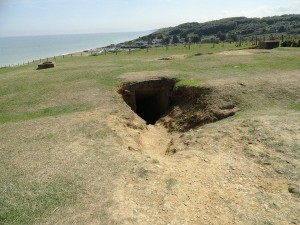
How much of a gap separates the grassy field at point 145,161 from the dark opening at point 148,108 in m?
3.20

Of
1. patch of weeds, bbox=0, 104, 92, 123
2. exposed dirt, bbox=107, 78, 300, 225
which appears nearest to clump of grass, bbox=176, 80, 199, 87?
exposed dirt, bbox=107, 78, 300, 225

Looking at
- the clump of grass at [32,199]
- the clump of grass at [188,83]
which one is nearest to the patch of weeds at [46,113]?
the clump of grass at [188,83]

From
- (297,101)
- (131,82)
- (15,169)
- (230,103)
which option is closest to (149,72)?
(131,82)

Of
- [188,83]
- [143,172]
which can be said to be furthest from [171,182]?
[188,83]

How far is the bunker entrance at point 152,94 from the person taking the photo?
22938 mm

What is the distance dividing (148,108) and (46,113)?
8.76m

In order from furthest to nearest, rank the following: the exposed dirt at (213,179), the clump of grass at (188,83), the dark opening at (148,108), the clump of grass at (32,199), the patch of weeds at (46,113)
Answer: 1. the dark opening at (148,108)
2. the clump of grass at (188,83)
3. the patch of weeds at (46,113)
4. the clump of grass at (32,199)
5. the exposed dirt at (213,179)

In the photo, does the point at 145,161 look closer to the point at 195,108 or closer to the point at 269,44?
the point at 195,108

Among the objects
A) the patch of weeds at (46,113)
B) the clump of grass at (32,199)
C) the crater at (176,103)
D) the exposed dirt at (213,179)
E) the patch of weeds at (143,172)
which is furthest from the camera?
the patch of weeds at (46,113)

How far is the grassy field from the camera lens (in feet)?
31.8

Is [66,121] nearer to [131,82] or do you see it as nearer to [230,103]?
[131,82]

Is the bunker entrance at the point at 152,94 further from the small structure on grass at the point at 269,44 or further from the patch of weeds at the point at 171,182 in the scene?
the small structure on grass at the point at 269,44

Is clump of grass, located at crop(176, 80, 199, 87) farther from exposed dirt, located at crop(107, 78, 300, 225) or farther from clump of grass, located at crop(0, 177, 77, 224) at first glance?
clump of grass, located at crop(0, 177, 77, 224)

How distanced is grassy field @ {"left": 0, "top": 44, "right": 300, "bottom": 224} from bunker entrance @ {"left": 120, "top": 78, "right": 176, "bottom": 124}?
157 centimetres
